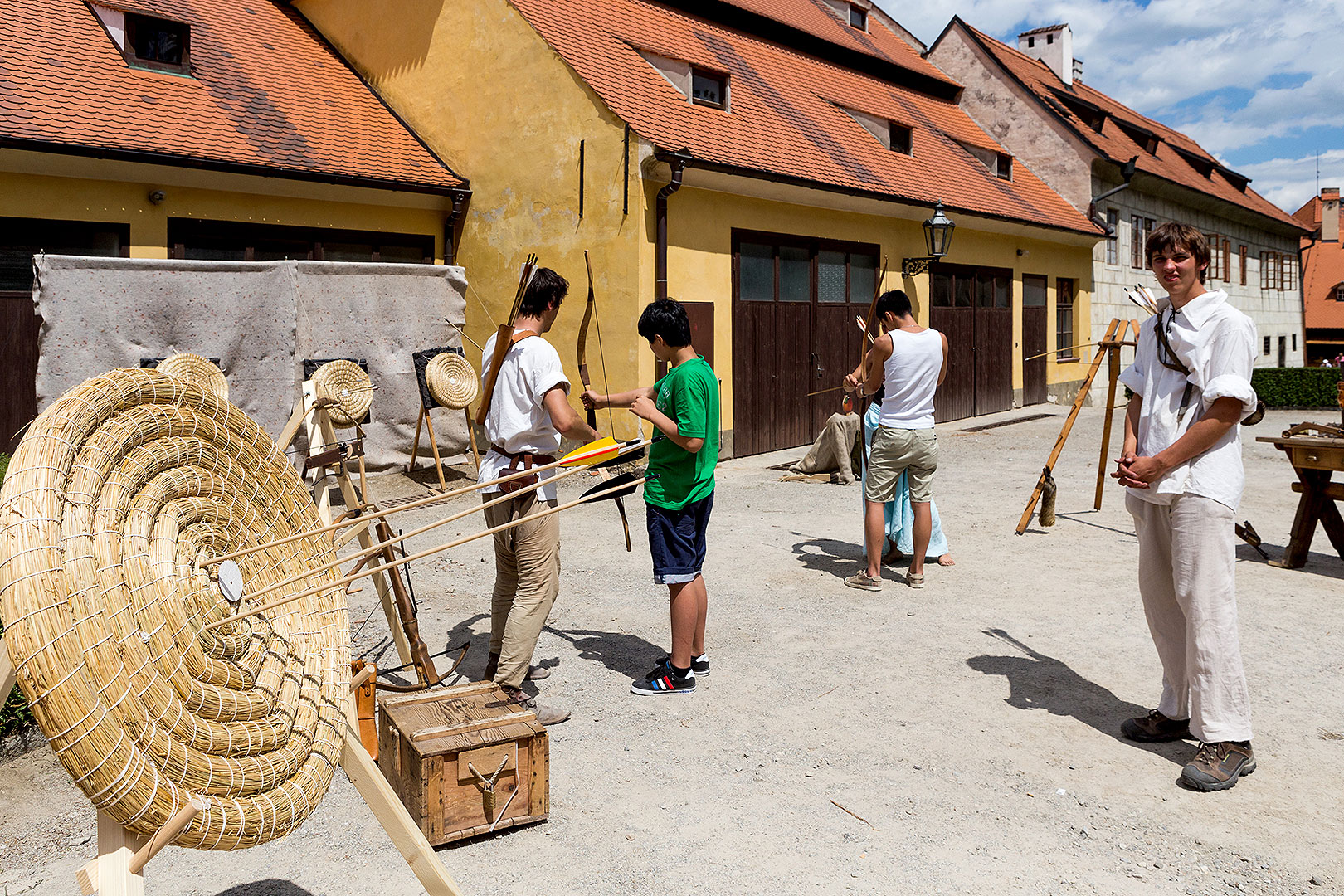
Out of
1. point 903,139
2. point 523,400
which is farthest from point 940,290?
point 523,400

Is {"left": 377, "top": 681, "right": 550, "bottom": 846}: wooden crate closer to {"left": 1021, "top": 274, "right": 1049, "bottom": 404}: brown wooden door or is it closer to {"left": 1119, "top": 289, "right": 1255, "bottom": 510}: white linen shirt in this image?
{"left": 1119, "top": 289, "right": 1255, "bottom": 510}: white linen shirt

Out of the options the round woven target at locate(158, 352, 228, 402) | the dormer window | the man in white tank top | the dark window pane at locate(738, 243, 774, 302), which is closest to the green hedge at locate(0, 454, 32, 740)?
the round woven target at locate(158, 352, 228, 402)

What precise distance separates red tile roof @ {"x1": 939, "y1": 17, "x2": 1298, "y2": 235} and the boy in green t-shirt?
724 inches

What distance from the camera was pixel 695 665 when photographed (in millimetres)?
4773

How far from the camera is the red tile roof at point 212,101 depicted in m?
9.98

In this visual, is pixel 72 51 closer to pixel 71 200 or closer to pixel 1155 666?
pixel 71 200

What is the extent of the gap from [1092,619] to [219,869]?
15.0ft

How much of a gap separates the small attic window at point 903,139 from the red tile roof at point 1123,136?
5.17 m

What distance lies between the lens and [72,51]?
11.0 metres

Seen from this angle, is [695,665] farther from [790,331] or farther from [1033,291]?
[1033,291]

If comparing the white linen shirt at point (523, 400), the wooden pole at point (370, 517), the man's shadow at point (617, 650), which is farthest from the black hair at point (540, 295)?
the man's shadow at point (617, 650)

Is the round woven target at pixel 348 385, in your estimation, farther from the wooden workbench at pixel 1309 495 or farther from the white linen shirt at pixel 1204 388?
the wooden workbench at pixel 1309 495

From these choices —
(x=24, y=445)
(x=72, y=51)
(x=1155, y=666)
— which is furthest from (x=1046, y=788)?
(x=72, y=51)

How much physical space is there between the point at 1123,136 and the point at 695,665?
24848 millimetres
